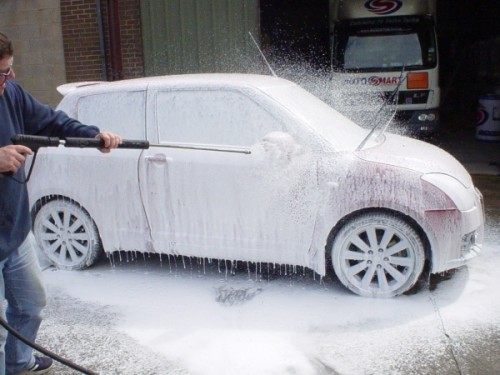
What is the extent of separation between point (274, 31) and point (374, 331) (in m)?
10.3

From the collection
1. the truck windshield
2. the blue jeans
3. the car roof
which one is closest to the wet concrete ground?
the blue jeans

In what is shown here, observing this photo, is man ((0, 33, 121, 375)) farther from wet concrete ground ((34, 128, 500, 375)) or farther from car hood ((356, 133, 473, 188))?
car hood ((356, 133, 473, 188))

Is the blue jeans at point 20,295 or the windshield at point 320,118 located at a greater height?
the windshield at point 320,118

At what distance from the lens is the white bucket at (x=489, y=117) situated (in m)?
11.4

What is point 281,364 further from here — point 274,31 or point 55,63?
point 274,31

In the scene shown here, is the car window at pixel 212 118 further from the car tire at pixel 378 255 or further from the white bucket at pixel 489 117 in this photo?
the white bucket at pixel 489 117

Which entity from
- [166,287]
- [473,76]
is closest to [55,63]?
[166,287]

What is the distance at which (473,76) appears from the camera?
61.0ft

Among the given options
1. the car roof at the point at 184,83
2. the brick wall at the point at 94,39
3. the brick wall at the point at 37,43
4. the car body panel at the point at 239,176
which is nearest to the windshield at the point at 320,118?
the car body panel at the point at 239,176

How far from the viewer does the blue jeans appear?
118 inches

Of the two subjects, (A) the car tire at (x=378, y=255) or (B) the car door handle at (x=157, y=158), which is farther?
(B) the car door handle at (x=157, y=158)

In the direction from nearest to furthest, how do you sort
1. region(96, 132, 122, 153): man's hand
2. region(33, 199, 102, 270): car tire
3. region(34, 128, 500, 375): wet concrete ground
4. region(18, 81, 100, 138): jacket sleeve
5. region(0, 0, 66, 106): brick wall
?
region(96, 132, 122, 153): man's hand < region(18, 81, 100, 138): jacket sleeve < region(34, 128, 500, 375): wet concrete ground < region(33, 199, 102, 270): car tire < region(0, 0, 66, 106): brick wall

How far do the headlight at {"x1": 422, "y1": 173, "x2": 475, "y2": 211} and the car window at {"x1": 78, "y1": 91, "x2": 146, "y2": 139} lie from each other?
2.20m

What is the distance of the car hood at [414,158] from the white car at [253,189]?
16 mm
